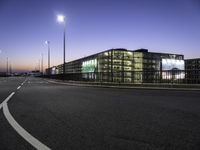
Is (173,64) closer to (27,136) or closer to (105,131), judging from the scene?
(105,131)

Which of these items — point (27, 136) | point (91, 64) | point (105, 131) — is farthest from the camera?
point (91, 64)

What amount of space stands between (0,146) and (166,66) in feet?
213

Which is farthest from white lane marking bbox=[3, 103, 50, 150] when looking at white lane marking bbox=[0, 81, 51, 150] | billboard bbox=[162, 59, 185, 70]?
billboard bbox=[162, 59, 185, 70]

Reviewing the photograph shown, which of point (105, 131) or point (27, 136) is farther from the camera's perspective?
point (105, 131)

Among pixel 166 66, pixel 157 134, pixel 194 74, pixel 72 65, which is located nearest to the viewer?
pixel 157 134

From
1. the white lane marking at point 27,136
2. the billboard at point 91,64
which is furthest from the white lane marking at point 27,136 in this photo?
the billboard at point 91,64

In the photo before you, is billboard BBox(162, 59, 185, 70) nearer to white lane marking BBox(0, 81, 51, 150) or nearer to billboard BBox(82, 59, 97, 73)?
billboard BBox(82, 59, 97, 73)

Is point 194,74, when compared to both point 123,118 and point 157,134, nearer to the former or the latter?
point 123,118

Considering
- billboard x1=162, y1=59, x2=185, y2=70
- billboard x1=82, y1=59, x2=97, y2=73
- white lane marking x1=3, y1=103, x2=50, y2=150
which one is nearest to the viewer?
white lane marking x1=3, y1=103, x2=50, y2=150

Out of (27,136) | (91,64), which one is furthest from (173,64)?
(27,136)

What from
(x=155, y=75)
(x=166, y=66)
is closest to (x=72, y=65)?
(x=166, y=66)

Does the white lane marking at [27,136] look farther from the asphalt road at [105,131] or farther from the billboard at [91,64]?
the billboard at [91,64]

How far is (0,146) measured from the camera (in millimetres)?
3400

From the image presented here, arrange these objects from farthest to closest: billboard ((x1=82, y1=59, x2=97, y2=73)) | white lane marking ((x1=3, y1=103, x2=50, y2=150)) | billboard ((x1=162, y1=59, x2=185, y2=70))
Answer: billboard ((x1=82, y1=59, x2=97, y2=73)), billboard ((x1=162, y1=59, x2=185, y2=70)), white lane marking ((x1=3, y1=103, x2=50, y2=150))
